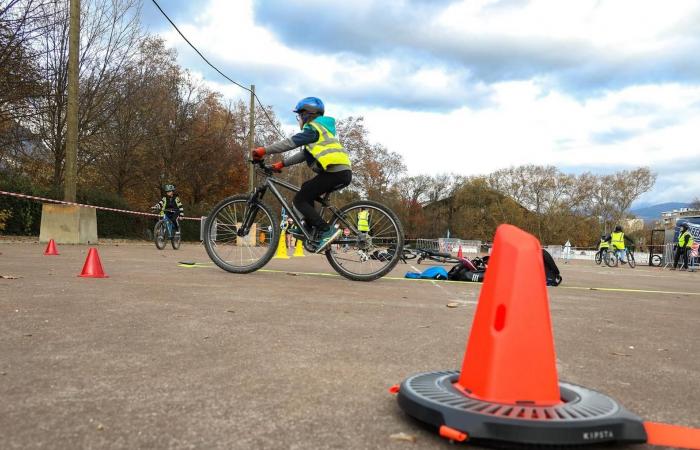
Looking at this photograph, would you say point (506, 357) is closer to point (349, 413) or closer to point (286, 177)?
point (349, 413)

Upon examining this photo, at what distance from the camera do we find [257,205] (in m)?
7.14

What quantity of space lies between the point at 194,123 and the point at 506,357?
106 feet

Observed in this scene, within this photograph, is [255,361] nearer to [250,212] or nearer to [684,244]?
[250,212]

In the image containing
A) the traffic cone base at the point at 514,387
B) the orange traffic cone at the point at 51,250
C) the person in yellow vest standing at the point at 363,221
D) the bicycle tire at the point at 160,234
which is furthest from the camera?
the bicycle tire at the point at 160,234

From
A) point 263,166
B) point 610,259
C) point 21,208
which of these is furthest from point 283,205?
point 610,259

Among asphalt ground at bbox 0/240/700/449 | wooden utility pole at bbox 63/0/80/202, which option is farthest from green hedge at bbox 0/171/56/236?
asphalt ground at bbox 0/240/700/449

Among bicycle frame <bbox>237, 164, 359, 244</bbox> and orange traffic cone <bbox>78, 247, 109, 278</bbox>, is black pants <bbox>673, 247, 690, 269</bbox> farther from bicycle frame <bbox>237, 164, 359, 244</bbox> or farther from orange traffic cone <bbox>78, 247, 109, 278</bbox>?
orange traffic cone <bbox>78, 247, 109, 278</bbox>

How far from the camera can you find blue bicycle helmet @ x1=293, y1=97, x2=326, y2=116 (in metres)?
Answer: 6.80

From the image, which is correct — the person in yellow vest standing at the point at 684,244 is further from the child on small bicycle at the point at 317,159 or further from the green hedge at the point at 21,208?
the green hedge at the point at 21,208

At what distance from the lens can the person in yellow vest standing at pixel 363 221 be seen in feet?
22.6

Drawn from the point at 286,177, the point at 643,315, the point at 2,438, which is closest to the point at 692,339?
the point at 643,315

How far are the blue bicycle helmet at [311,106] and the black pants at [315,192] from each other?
0.79 metres

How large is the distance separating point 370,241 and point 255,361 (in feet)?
13.9

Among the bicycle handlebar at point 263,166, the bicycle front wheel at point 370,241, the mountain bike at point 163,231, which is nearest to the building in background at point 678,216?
the mountain bike at point 163,231
